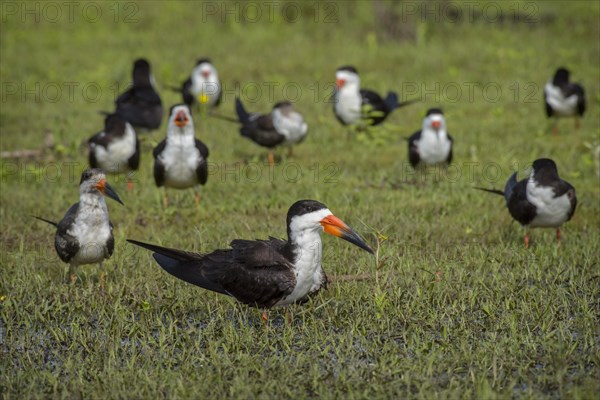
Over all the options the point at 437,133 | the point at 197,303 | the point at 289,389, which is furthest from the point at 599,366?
the point at 437,133

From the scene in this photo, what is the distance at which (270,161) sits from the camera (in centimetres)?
1192

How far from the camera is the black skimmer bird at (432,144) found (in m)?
10.9

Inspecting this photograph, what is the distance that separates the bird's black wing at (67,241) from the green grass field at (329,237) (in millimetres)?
289

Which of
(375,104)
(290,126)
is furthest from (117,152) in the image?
(375,104)

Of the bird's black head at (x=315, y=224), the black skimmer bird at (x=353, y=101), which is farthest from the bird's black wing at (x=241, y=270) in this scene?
the black skimmer bird at (x=353, y=101)

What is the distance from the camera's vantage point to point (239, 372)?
5.52 metres

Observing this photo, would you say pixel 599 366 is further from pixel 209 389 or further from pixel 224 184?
pixel 224 184

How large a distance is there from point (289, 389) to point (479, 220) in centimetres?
425

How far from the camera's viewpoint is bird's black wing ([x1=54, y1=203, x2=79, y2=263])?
281 inches

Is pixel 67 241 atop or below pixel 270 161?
below

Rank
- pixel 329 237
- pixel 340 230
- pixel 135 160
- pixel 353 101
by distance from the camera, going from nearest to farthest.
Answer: pixel 340 230 < pixel 329 237 < pixel 135 160 < pixel 353 101

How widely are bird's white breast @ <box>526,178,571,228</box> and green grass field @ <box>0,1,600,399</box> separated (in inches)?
10.0

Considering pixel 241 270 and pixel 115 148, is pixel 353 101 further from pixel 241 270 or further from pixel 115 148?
pixel 241 270

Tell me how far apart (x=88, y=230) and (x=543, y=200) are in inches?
154
